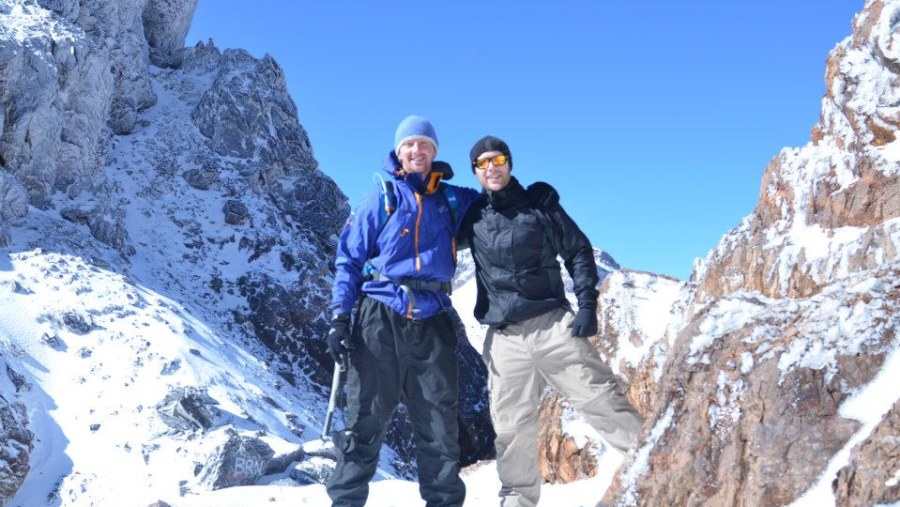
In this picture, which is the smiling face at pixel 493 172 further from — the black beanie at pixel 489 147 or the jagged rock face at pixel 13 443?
the jagged rock face at pixel 13 443

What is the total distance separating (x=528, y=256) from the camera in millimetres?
4652

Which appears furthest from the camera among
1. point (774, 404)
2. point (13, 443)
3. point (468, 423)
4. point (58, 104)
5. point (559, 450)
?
point (468, 423)

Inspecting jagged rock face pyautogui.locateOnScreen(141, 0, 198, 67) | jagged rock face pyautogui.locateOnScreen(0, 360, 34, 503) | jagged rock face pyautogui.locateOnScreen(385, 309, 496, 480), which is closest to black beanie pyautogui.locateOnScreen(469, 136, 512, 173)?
jagged rock face pyautogui.locateOnScreen(0, 360, 34, 503)

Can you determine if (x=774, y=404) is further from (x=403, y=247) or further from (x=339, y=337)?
(x=339, y=337)

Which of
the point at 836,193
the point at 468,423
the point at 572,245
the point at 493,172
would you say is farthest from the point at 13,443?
the point at 468,423

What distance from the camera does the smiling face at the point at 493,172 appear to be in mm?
4812

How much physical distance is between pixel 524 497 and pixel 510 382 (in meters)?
0.77

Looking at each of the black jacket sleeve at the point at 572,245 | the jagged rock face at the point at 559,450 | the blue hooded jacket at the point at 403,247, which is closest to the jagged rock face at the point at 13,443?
the jagged rock face at the point at 559,450

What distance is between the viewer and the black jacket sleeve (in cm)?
464

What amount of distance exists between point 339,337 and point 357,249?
0.68 m

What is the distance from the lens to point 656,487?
10.2 ft

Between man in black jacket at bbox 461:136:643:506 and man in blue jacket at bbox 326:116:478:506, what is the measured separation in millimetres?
329

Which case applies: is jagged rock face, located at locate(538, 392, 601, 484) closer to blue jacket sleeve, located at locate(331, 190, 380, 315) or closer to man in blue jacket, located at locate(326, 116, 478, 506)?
man in blue jacket, located at locate(326, 116, 478, 506)

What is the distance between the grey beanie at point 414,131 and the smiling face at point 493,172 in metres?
0.47
